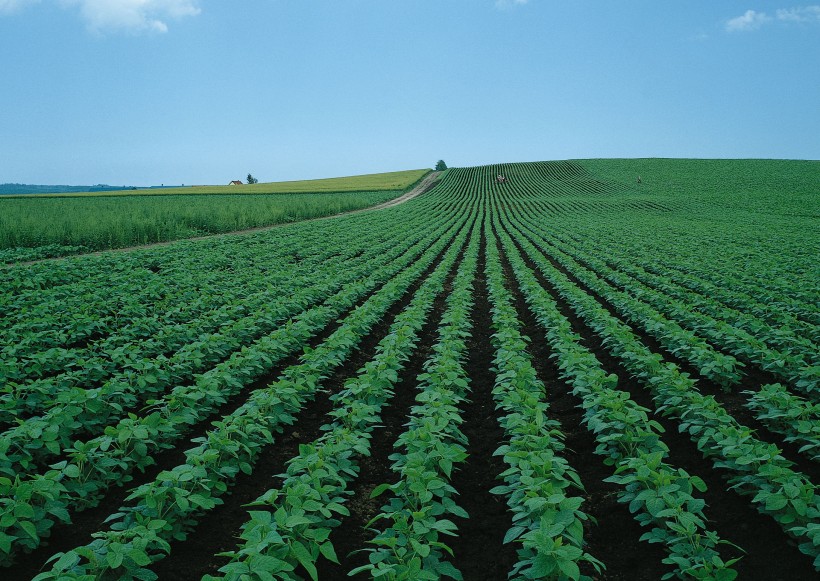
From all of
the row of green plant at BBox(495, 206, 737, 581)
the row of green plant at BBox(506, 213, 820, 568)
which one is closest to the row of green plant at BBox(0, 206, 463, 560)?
the row of green plant at BBox(495, 206, 737, 581)

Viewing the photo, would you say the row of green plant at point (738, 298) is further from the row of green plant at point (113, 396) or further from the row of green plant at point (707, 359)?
the row of green plant at point (113, 396)

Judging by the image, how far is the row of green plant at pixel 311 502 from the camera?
8.54 feet

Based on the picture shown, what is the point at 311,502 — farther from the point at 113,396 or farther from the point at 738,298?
the point at 738,298

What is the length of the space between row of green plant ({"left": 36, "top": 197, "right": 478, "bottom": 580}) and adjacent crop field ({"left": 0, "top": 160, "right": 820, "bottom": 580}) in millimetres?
29

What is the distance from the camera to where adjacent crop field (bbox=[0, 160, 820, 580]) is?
3.11 m

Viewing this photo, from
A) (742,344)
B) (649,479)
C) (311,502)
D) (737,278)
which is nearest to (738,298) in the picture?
(737,278)

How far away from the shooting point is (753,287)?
1076 cm

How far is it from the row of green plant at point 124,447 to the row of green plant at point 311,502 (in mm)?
1250

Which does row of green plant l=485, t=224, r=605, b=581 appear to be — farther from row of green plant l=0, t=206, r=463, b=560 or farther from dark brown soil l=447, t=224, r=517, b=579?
row of green plant l=0, t=206, r=463, b=560

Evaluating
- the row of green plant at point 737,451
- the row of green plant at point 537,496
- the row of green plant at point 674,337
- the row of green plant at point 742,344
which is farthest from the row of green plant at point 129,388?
the row of green plant at point 742,344

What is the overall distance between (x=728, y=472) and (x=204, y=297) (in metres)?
9.69

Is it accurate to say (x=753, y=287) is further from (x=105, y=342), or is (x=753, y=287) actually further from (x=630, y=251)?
(x=105, y=342)

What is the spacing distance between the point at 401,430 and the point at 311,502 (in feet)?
7.94

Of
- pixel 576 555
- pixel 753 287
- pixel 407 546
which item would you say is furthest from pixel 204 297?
pixel 753 287
